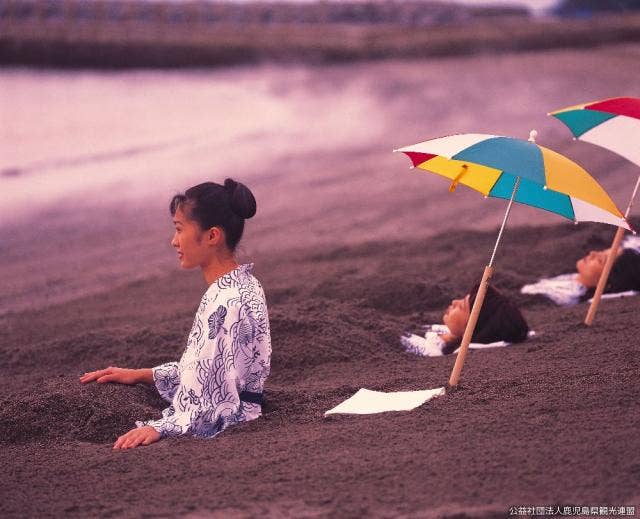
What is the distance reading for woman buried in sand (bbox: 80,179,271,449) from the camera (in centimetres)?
317

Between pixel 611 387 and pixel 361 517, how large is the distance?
1085 millimetres

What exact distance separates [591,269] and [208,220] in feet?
7.77

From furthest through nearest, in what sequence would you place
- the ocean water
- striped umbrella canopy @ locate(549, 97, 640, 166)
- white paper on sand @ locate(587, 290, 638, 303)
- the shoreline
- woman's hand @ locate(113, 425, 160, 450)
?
the shoreline
the ocean water
white paper on sand @ locate(587, 290, 638, 303)
striped umbrella canopy @ locate(549, 97, 640, 166)
woman's hand @ locate(113, 425, 160, 450)

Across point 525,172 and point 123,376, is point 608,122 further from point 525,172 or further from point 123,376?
point 123,376

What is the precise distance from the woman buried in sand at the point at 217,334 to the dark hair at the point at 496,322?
1.22 meters

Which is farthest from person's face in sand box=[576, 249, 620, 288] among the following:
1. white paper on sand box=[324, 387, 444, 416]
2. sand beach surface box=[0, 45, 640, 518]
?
white paper on sand box=[324, 387, 444, 416]

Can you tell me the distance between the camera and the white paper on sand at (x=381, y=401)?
3.27 meters

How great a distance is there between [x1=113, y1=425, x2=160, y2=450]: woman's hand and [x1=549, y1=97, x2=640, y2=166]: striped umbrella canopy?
2.06m

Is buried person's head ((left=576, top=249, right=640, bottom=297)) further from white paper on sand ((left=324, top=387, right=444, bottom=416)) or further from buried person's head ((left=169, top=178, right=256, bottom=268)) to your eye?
buried person's head ((left=169, top=178, right=256, bottom=268))

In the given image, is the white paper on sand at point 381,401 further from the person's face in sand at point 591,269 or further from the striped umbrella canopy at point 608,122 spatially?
the person's face in sand at point 591,269

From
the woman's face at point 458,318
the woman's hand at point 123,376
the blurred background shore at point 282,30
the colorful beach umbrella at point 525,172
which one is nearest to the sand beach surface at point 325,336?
the woman's hand at point 123,376

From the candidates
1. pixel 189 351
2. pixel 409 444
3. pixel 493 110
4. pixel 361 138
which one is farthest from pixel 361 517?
pixel 493 110

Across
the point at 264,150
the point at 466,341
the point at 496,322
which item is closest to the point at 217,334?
the point at 466,341

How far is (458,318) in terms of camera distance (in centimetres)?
429
